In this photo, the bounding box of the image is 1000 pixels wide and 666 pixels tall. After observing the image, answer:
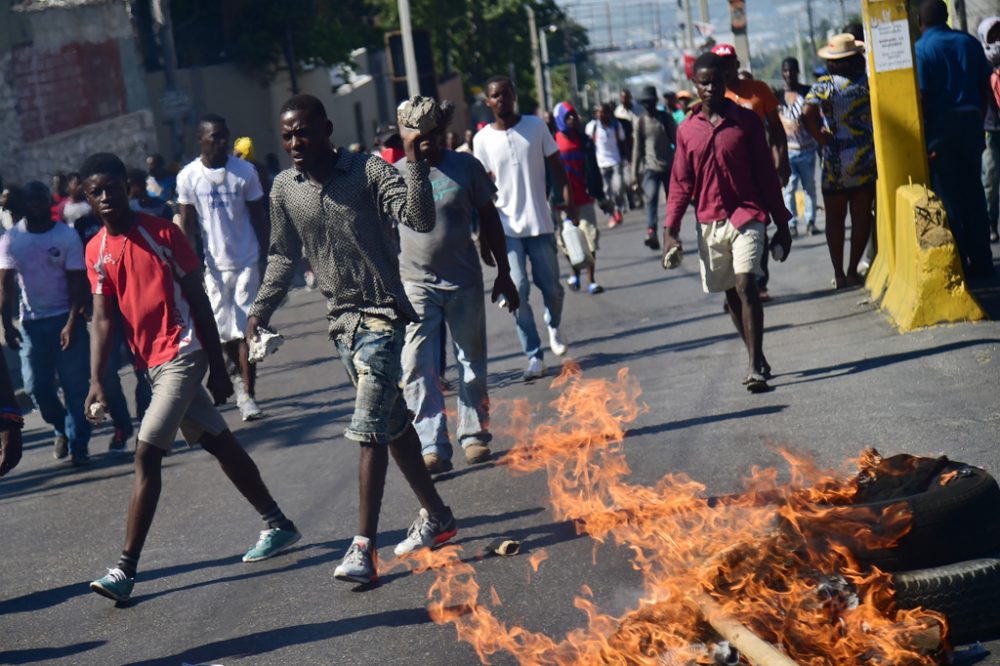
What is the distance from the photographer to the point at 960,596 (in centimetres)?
457

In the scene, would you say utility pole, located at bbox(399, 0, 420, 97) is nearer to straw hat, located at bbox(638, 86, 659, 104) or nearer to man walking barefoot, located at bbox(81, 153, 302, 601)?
straw hat, located at bbox(638, 86, 659, 104)

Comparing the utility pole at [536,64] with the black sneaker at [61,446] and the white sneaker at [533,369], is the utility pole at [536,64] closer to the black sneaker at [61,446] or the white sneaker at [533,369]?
the white sneaker at [533,369]

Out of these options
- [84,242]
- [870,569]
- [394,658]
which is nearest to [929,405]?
[870,569]

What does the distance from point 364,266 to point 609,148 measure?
17145mm

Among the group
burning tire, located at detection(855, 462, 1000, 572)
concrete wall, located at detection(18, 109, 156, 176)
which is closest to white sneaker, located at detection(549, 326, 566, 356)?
burning tire, located at detection(855, 462, 1000, 572)

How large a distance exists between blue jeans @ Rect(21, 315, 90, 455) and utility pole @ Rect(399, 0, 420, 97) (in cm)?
1436

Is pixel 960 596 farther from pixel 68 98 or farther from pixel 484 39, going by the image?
pixel 484 39

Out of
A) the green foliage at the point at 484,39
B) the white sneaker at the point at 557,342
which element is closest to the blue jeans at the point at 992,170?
the white sneaker at the point at 557,342

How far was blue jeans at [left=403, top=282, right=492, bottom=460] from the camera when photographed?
7.81 meters

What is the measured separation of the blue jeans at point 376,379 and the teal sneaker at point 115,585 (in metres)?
1.22

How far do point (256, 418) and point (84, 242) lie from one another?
1.93 metres

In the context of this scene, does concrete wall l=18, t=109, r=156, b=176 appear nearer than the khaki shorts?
No

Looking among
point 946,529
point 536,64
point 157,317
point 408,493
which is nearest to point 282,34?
point 408,493

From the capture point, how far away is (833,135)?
38.7 ft
